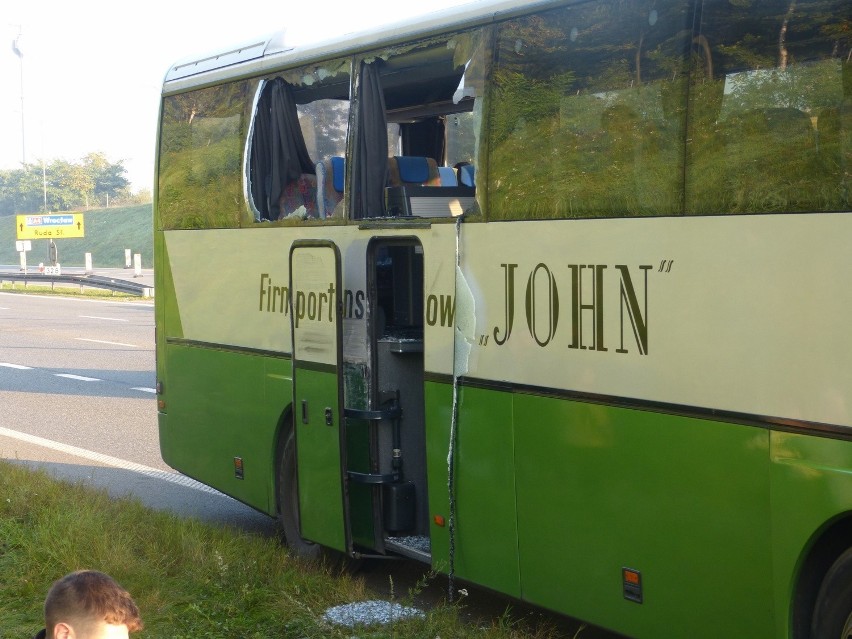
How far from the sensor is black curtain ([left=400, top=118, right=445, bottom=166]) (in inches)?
332

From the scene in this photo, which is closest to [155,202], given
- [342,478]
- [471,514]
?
[342,478]

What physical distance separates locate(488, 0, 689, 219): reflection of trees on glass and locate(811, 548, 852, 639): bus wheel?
5.05 ft

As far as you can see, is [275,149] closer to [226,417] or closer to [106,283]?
[226,417]

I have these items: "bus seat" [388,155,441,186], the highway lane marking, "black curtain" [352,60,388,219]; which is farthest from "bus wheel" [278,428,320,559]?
the highway lane marking

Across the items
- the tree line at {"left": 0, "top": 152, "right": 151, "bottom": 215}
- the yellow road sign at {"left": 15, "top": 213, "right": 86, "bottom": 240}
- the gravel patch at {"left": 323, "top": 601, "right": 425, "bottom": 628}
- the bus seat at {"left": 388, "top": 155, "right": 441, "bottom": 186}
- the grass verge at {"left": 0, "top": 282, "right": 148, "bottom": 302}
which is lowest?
the gravel patch at {"left": 323, "top": 601, "right": 425, "bottom": 628}

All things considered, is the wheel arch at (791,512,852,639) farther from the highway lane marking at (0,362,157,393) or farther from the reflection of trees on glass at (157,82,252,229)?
the highway lane marking at (0,362,157,393)

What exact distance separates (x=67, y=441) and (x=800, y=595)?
32.9ft

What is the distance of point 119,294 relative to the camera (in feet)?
136

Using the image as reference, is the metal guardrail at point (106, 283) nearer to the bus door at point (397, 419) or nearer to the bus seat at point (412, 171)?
the bus seat at point (412, 171)

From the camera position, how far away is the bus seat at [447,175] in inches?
291

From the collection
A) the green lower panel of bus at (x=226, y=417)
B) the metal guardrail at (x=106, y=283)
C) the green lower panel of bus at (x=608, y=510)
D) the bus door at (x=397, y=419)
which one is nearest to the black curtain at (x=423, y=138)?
the bus door at (x=397, y=419)

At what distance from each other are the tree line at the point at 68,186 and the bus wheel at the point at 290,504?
3938 inches

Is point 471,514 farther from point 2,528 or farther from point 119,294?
point 119,294

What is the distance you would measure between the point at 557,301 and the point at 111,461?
751cm
